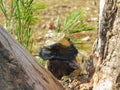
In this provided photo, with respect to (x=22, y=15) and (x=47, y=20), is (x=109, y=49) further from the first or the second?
(x=47, y=20)

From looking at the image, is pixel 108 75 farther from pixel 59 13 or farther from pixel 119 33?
pixel 59 13

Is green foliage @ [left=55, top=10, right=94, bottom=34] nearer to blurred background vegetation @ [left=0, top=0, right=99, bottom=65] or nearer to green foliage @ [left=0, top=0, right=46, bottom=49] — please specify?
blurred background vegetation @ [left=0, top=0, right=99, bottom=65]

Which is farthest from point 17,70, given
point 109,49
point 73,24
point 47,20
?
point 47,20

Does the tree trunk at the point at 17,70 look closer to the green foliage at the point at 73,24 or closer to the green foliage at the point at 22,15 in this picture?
the green foliage at the point at 22,15

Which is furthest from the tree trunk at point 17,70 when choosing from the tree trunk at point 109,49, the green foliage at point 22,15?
the green foliage at point 22,15

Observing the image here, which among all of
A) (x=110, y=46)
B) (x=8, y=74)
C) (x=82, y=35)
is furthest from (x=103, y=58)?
(x=82, y=35)
